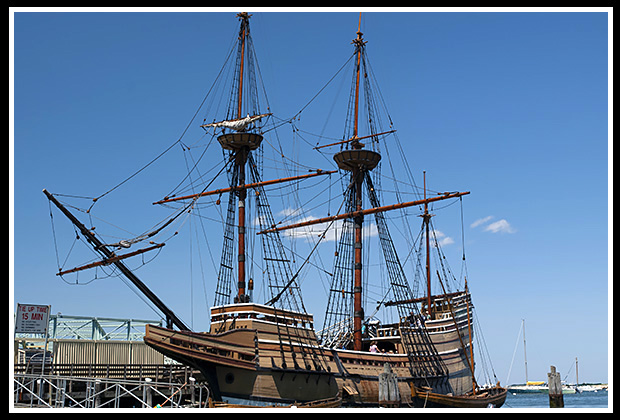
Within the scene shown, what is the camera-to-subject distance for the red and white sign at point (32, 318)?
3098 centimetres

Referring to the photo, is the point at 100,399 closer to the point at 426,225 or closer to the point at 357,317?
the point at 357,317

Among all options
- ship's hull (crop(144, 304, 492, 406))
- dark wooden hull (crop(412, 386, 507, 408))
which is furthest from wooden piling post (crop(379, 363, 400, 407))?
dark wooden hull (crop(412, 386, 507, 408))

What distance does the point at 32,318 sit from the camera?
31.2m

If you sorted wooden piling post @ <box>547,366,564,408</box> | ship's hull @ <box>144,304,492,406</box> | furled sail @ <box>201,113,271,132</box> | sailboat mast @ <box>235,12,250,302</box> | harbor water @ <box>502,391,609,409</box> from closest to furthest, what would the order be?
ship's hull @ <box>144,304,492,406</box> < wooden piling post @ <box>547,366,564,408</box> < sailboat mast @ <box>235,12,250,302</box> < furled sail @ <box>201,113,271,132</box> < harbor water @ <box>502,391,609,409</box>

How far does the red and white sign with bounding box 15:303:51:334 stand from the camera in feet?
102

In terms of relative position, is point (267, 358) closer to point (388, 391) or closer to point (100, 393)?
point (388, 391)

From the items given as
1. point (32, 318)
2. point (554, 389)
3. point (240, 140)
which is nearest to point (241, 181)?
point (240, 140)

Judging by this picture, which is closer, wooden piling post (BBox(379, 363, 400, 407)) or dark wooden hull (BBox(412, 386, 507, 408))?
→ wooden piling post (BBox(379, 363, 400, 407))

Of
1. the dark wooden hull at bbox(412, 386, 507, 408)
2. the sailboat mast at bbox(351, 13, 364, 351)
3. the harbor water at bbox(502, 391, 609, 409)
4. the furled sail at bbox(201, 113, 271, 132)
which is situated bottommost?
the harbor water at bbox(502, 391, 609, 409)

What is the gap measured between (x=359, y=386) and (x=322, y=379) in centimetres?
319

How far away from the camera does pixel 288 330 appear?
3844cm

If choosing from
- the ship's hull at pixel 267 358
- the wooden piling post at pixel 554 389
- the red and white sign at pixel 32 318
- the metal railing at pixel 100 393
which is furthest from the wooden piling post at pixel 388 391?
the red and white sign at pixel 32 318

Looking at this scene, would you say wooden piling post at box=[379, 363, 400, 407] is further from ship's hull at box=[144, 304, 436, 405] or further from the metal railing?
the metal railing
